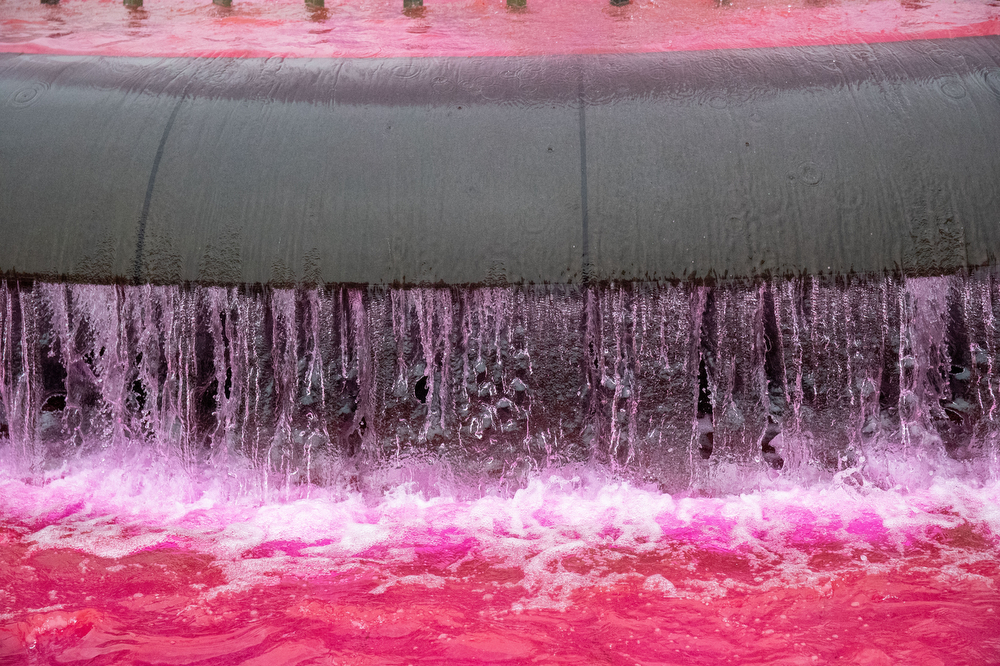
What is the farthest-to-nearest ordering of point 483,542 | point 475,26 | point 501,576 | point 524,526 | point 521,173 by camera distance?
1. point 475,26
2. point 521,173
3. point 524,526
4. point 483,542
5. point 501,576

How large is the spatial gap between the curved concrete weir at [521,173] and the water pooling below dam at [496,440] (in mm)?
126

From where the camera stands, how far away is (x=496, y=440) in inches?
157

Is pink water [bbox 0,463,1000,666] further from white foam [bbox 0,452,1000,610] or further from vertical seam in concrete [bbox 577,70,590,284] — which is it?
vertical seam in concrete [bbox 577,70,590,284]

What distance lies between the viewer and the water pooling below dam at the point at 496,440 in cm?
350

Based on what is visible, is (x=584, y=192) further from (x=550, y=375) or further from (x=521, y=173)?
(x=550, y=375)

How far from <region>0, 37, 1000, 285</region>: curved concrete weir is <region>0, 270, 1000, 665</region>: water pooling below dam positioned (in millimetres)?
126

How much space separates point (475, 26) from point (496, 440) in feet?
10.2

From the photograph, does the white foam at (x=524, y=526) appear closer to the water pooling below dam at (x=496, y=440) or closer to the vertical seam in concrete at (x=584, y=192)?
the water pooling below dam at (x=496, y=440)

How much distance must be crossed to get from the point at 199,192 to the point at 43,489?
1.55m

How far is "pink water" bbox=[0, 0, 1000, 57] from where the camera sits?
521 cm

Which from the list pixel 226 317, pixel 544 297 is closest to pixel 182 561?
pixel 226 317

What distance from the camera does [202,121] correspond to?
4250mm

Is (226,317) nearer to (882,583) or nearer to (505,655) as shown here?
(505,655)

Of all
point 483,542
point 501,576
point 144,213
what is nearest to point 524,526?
point 483,542
